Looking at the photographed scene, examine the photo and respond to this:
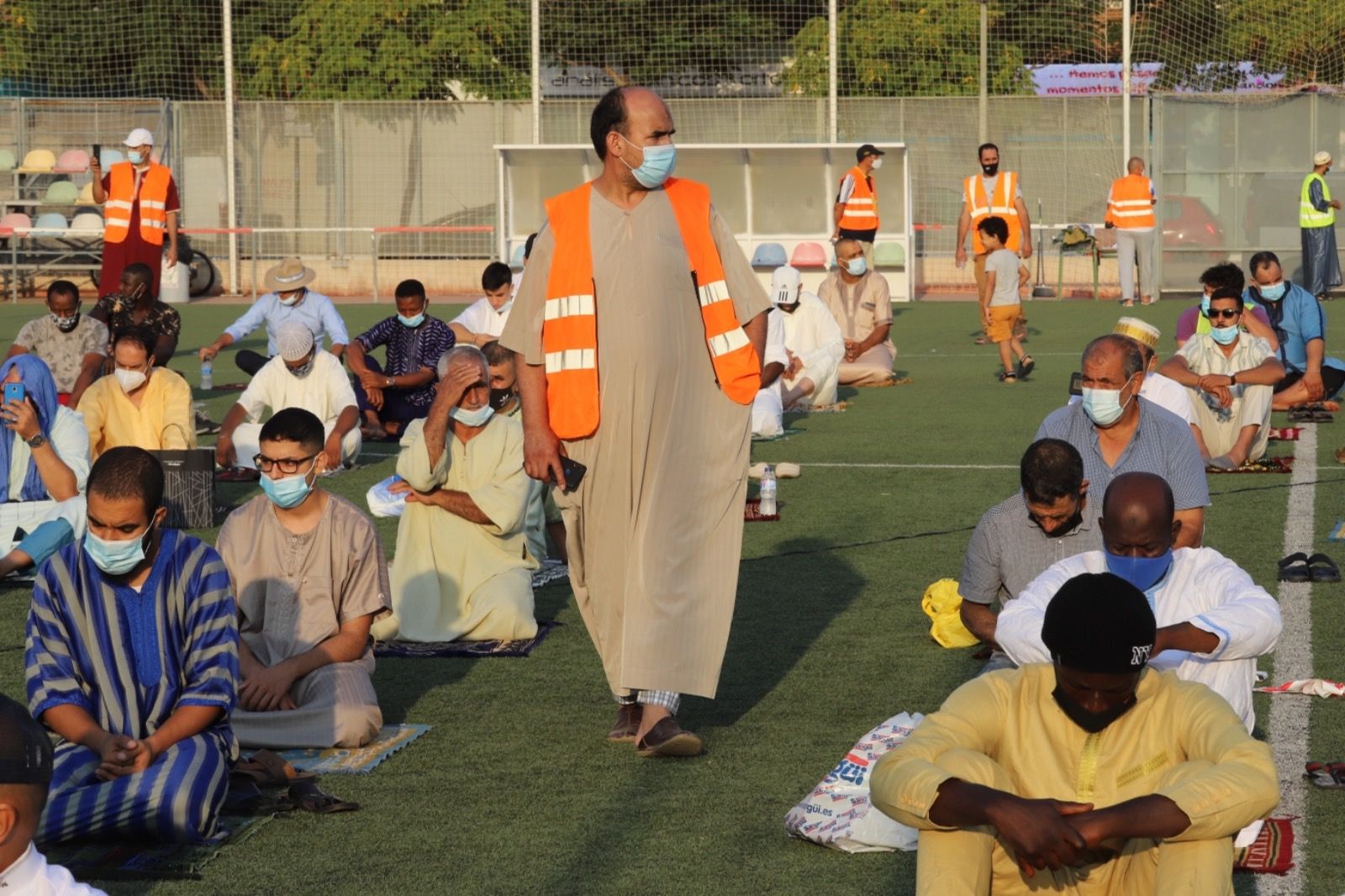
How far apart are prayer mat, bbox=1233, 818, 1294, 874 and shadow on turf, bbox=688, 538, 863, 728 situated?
209 centimetres

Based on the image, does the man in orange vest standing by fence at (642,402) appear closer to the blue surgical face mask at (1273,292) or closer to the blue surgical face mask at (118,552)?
the blue surgical face mask at (118,552)

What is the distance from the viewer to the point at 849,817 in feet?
17.5

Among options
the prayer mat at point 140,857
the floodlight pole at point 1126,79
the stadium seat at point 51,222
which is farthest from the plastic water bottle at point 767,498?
the stadium seat at point 51,222

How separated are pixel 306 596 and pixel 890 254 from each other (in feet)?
69.9

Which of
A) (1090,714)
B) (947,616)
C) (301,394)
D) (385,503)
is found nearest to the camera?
(1090,714)

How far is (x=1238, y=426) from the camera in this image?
12.4m

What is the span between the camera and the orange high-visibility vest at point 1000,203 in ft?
74.8

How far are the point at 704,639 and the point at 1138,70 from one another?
83.2 feet

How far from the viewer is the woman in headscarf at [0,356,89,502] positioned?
9.48 m

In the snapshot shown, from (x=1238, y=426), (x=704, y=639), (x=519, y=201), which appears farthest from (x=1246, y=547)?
(x=519, y=201)

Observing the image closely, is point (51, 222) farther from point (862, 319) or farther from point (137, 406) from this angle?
point (137, 406)

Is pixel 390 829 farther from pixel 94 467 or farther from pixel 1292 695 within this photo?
pixel 1292 695

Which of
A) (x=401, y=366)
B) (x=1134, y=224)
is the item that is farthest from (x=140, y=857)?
(x=1134, y=224)

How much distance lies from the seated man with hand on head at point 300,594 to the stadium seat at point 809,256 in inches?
764
